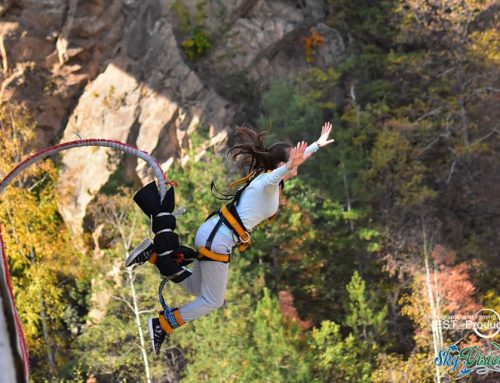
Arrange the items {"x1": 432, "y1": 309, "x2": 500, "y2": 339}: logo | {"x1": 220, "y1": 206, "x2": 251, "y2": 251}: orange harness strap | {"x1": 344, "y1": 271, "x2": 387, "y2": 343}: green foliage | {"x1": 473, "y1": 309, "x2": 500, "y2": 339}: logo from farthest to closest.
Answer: {"x1": 344, "y1": 271, "x2": 387, "y2": 343}: green foliage
{"x1": 473, "y1": 309, "x2": 500, "y2": 339}: logo
{"x1": 432, "y1": 309, "x2": 500, "y2": 339}: logo
{"x1": 220, "y1": 206, "x2": 251, "y2": 251}: orange harness strap

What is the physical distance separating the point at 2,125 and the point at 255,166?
48.1 feet

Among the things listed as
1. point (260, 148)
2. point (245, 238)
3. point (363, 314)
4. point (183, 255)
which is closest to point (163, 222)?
point (183, 255)

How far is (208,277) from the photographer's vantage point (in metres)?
4.44

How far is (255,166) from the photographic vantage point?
437 centimetres

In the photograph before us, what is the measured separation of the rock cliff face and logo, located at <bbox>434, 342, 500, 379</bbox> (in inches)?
300

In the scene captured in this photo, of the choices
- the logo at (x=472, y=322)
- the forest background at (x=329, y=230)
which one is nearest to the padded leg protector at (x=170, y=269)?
the forest background at (x=329, y=230)

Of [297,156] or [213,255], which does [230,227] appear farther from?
[297,156]

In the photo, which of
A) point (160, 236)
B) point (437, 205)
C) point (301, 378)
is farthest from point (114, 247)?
point (160, 236)

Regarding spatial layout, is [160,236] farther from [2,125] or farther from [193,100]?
[193,100]

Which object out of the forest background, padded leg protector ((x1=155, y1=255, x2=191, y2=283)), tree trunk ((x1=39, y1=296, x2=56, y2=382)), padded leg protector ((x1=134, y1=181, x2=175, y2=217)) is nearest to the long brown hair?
padded leg protector ((x1=134, y1=181, x2=175, y2=217))

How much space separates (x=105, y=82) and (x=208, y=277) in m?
16.4

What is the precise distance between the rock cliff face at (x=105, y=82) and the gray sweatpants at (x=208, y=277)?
49.1ft

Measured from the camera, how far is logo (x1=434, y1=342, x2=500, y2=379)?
16.7 meters

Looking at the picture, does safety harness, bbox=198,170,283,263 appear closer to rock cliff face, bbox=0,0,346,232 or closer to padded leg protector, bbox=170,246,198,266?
padded leg protector, bbox=170,246,198,266
